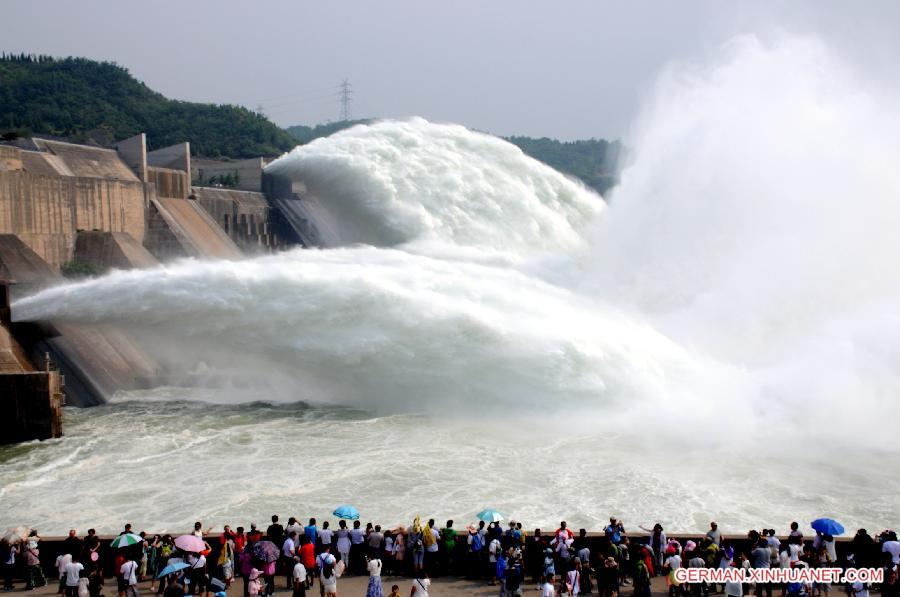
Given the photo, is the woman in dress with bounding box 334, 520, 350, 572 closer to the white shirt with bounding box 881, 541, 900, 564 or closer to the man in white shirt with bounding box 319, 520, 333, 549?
the man in white shirt with bounding box 319, 520, 333, 549

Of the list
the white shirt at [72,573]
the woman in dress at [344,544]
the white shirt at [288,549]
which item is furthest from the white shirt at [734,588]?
the white shirt at [72,573]

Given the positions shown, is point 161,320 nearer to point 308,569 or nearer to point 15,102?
point 308,569

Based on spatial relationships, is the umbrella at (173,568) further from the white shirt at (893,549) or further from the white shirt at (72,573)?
the white shirt at (893,549)

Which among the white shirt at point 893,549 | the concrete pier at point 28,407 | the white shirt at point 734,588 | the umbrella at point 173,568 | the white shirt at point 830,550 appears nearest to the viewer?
the umbrella at point 173,568

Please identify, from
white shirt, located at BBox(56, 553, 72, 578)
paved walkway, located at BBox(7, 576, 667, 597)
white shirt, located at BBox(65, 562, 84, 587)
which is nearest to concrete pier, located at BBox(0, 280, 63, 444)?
paved walkway, located at BBox(7, 576, 667, 597)

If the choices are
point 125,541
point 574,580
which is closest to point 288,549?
point 125,541

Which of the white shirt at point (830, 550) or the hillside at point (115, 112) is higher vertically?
the hillside at point (115, 112)

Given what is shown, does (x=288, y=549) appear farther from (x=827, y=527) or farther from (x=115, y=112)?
(x=115, y=112)
